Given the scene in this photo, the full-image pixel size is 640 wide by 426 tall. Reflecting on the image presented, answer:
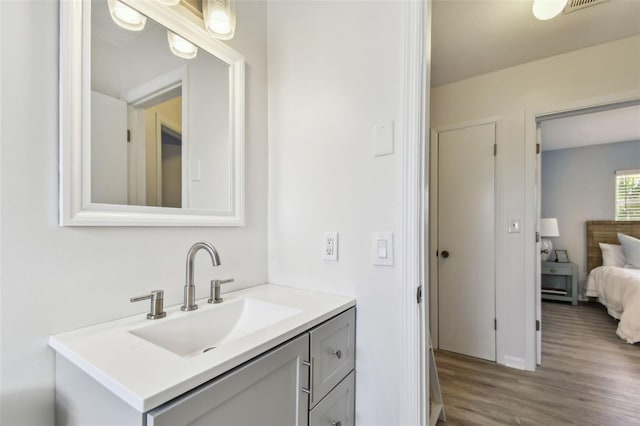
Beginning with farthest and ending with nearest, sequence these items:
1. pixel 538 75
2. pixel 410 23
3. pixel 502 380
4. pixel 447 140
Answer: pixel 447 140 → pixel 538 75 → pixel 502 380 → pixel 410 23

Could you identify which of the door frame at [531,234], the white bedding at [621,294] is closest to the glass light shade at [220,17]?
the door frame at [531,234]

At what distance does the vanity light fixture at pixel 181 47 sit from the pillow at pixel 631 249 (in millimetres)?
5500

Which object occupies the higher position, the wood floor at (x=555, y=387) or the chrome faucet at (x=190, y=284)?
the chrome faucet at (x=190, y=284)

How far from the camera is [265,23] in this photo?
1.46m

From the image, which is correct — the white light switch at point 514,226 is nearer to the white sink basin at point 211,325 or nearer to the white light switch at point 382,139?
the white light switch at point 382,139

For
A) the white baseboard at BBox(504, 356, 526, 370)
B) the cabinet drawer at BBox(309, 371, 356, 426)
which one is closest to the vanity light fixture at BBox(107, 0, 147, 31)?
the cabinet drawer at BBox(309, 371, 356, 426)

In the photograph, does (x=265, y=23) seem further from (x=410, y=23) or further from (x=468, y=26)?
(x=468, y=26)

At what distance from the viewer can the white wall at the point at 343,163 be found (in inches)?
42.4

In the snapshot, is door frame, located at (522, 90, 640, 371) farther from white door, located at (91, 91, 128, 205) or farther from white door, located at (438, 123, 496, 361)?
white door, located at (91, 91, 128, 205)

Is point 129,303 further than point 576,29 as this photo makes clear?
No

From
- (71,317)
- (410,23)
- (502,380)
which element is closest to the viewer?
(71,317)

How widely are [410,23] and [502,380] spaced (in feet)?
8.02

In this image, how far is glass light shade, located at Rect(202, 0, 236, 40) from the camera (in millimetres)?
1141

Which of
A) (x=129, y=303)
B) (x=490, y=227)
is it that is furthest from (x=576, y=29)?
(x=129, y=303)
